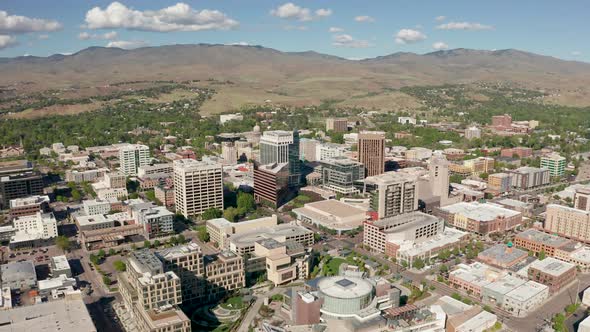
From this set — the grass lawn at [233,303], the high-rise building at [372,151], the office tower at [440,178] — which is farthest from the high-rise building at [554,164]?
the grass lawn at [233,303]

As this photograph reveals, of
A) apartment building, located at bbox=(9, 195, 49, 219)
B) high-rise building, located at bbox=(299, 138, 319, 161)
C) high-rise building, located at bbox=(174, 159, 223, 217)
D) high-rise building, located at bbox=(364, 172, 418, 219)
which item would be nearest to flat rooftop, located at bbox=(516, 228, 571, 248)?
high-rise building, located at bbox=(364, 172, 418, 219)

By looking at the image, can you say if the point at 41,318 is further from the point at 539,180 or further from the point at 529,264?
the point at 539,180

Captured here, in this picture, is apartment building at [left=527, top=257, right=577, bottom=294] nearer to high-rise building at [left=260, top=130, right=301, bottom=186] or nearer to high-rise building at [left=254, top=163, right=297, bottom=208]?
high-rise building at [left=254, top=163, right=297, bottom=208]

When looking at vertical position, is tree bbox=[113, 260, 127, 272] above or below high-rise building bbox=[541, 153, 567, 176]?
below

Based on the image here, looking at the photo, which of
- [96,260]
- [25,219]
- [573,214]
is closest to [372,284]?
[96,260]

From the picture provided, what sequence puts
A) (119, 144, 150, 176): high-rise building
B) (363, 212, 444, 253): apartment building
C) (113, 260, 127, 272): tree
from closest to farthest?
(113, 260, 127, 272): tree
(363, 212, 444, 253): apartment building
(119, 144, 150, 176): high-rise building

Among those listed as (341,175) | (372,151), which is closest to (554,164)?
(372,151)
